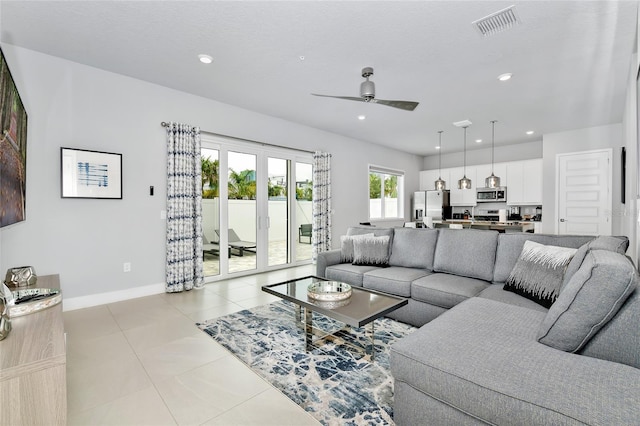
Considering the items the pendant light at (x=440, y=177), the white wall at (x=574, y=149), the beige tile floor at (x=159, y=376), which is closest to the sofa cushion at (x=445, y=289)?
the beige tile floor at (x=159, y=376)

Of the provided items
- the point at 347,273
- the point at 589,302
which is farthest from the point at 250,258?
the point at 589,302

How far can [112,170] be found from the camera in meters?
3.68

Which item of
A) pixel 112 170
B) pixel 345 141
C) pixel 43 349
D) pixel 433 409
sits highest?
pixel 345 141

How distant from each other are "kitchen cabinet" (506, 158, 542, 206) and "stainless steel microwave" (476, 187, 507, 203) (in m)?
0.13

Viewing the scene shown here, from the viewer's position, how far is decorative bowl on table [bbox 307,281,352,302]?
2357mm

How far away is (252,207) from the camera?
17.1 feet

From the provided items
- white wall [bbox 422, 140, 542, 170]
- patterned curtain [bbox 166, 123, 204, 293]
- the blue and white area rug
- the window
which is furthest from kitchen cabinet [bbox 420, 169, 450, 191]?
patterned curtain [bbox 166, 123, 204, 293]

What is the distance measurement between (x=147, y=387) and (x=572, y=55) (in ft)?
16.2

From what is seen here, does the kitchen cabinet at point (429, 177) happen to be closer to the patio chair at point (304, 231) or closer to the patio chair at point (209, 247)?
the patio chair at point (304, 231)

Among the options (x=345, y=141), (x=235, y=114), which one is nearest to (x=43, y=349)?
(x=235, y=114)

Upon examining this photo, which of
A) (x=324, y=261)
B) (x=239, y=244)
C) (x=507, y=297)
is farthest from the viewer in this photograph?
(x=239, y=244)

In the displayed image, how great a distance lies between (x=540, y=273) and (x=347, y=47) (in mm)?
2663

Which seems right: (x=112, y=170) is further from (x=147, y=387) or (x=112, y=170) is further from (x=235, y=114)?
(x=147, y=387)

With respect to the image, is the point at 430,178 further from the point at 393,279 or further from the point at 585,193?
the point at 393,279
